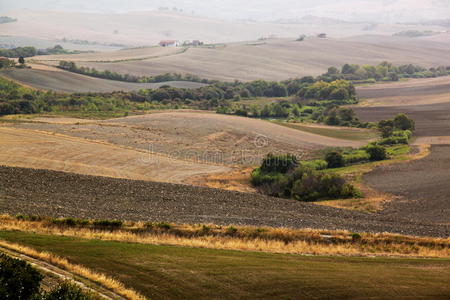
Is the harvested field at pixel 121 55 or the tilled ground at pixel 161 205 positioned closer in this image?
the tilled ground at pixel 161 205

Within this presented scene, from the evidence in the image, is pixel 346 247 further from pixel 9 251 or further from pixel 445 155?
pixel 445 155

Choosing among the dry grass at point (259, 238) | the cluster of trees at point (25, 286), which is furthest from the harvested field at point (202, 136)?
the cluster of trees at point (25, 286)

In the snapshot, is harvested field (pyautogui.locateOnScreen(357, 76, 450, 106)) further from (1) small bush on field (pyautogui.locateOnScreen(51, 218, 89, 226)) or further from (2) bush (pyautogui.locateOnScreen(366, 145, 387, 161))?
(1) small bush on field (pyautogui.locateOnScreen(51, 218, 89, 226))

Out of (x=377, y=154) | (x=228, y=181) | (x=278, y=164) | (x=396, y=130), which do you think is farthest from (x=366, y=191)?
(x=396, y=130)

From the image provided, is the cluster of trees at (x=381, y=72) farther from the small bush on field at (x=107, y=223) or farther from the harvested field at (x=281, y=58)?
the small bush on field at (x=107, y=223)

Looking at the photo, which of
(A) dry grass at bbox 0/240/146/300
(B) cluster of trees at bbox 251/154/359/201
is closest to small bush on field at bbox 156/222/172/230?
(A) dry grass at bbox 0/240/146/300

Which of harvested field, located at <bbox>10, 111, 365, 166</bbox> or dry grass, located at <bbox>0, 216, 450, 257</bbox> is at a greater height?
dry grass, located at <bbox>0, 216, 450, 257</bbox>

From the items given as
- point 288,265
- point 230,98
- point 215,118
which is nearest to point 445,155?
point 215,118
